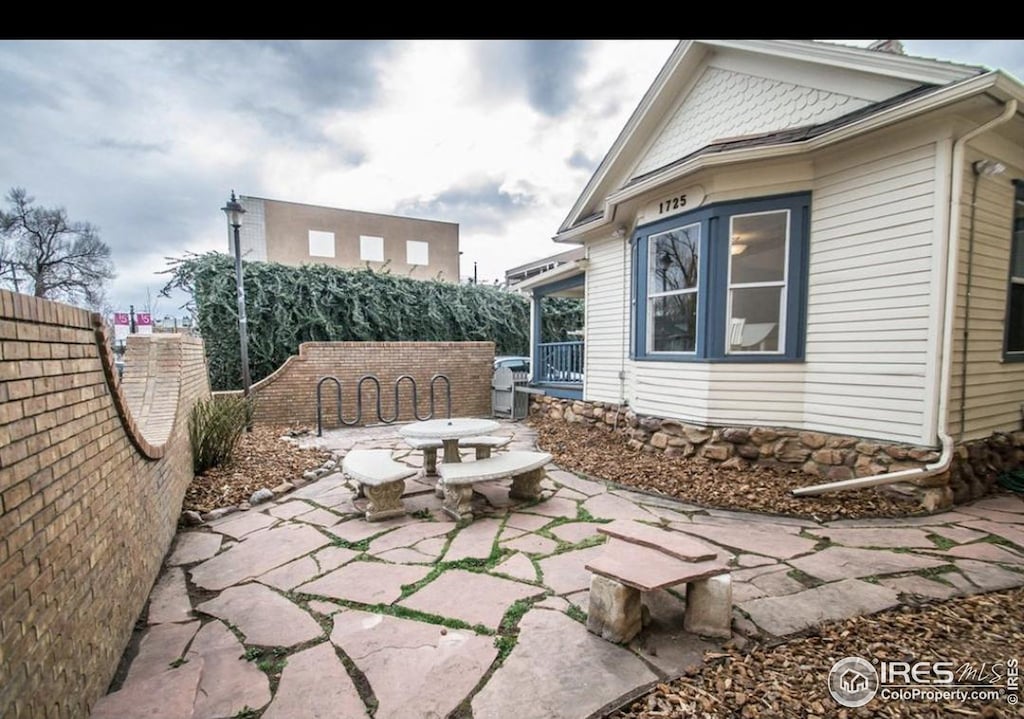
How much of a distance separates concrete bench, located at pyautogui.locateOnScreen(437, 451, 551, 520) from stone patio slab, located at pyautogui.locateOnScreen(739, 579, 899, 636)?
6.48ft

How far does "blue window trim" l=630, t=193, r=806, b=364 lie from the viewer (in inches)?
174

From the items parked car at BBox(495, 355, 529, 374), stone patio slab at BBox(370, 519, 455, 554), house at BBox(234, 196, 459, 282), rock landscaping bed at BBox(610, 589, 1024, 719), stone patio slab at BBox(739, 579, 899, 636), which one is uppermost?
house at BBox(234, 196, 459, 282)

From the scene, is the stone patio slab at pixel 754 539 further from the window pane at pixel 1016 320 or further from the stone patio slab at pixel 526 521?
the window pane at pixel 1016 320

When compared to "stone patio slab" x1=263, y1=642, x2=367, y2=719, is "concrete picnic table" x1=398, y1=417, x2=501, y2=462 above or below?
above

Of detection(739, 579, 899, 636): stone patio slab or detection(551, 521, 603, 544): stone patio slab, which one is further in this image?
detection(551, 521, 603, 544): stone patio slab

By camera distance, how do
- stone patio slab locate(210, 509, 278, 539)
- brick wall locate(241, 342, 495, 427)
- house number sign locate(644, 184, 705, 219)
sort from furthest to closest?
1. brick wall locate(241, 342, 495, 427)
2. house number sign locate(644, 184, 705, 219)
3. stone patio slab locate(210, 509, 278, 539)

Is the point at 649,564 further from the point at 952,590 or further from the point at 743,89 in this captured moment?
the point at 743,89

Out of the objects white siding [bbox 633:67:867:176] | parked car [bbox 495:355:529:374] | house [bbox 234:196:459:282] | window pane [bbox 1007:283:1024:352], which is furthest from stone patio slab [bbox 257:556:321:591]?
house [bbox 234:196:459:282]

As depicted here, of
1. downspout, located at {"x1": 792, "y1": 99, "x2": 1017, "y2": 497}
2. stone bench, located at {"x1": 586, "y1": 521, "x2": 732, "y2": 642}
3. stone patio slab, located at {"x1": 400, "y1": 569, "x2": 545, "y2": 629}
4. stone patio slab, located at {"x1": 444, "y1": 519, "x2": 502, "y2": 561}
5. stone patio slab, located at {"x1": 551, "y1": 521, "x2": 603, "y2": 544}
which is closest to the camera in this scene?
stone bench, located at {"x1": 586, "y1": 521, "x2": 732, "y2": 642}

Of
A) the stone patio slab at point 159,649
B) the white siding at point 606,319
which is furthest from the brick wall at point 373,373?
the stone patio slab at point 159,649

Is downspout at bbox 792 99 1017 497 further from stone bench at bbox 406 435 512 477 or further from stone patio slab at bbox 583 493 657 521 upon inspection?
stone bench at bbox 406 435 512 477

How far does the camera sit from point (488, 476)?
3598 mm

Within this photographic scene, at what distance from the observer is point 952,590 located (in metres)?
2.41

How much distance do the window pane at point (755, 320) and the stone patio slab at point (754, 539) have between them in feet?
6.66
